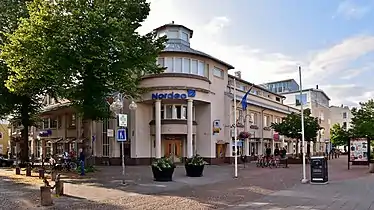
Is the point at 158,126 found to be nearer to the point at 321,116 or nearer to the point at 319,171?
the point at 319,171

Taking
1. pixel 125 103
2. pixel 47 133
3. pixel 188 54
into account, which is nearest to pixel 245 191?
pixel 188 54

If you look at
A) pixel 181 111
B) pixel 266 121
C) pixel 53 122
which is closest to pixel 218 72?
pixel 181 111

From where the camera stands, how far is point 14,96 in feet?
109

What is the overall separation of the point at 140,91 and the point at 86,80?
7802 millimetres

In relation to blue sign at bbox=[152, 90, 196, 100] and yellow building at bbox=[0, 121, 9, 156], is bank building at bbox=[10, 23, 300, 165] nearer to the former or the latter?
blue sign at bbox=[152, 90, 196, 100]

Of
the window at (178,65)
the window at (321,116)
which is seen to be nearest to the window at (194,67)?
the window at (178,65)

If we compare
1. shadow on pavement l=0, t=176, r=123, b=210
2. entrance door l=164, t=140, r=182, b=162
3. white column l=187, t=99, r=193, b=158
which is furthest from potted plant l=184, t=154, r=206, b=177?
entrance door l=164, t=140, r=182, b=162

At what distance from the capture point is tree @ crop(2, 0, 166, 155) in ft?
75.6

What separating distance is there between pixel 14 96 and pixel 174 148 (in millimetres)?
14781

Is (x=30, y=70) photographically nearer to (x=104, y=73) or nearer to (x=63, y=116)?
(x=104, y=73)

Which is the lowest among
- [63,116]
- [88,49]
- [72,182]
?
[72,182]

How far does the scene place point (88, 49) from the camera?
915 inches

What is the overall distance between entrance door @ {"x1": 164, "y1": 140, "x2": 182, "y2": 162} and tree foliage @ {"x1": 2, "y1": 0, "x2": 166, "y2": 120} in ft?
42.1

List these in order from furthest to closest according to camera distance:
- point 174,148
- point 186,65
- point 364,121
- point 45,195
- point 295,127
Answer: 1. point 295,127
2. point 174,148
3. point 186,65
4. point 364,121
5. point 45,195
